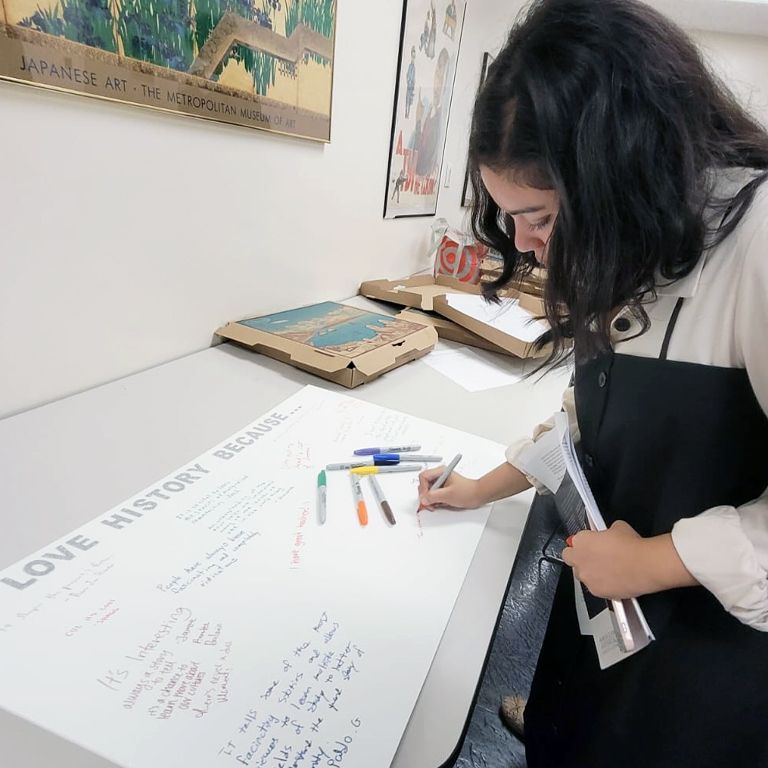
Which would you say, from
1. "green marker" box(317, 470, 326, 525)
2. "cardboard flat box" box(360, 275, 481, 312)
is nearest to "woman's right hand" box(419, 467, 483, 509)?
"green marker" box(317, 470, 326, 525)

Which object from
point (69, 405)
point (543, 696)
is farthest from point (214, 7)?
point (543, 696)

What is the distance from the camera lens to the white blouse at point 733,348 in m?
0.42

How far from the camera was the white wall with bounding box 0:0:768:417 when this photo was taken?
0.64 m

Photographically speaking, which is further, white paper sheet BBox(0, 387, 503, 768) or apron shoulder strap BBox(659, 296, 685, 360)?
apron shoulder strap BBox(659, 296, 685, 360)

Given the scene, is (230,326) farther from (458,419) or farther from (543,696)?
(543,696)

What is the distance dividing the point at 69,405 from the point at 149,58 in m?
0.48

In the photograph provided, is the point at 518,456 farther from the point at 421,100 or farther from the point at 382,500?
the point at 421,100

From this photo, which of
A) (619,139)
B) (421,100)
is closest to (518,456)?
(619,139)

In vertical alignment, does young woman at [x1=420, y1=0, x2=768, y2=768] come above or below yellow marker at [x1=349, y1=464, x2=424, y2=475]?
above

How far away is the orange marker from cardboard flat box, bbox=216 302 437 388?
0.93 ft

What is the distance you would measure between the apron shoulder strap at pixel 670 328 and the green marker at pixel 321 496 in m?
0.37

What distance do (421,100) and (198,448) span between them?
54.1 inches

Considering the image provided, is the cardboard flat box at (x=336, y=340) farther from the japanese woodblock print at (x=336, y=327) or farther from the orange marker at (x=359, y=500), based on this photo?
the orange marker at (x=359, y=500)

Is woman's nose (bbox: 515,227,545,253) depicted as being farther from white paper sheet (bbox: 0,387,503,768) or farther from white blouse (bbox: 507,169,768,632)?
white paper sheet (bbox: 0,387,503,768)
